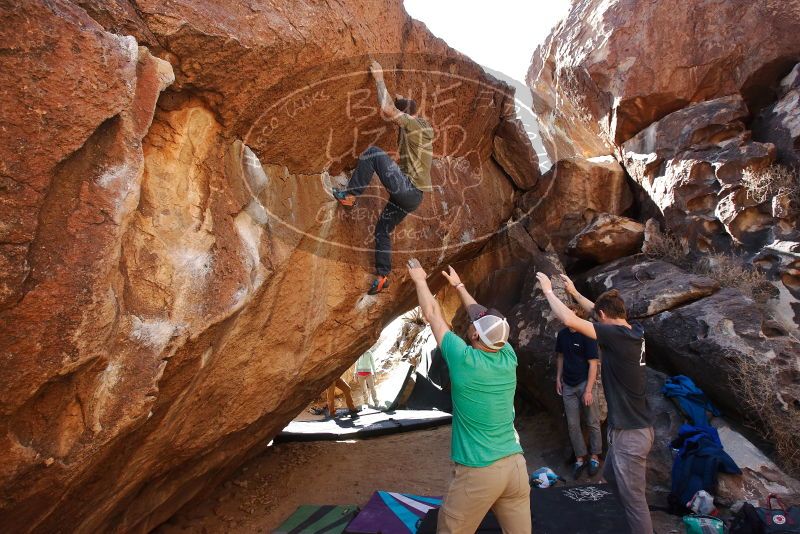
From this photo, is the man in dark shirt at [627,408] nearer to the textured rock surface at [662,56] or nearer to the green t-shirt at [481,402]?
the green t-shirt at [481,402]

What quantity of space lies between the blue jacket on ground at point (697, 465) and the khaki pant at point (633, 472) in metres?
1.42

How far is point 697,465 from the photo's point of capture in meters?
4.31

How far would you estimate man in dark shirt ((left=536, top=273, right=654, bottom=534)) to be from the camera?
3070 mm

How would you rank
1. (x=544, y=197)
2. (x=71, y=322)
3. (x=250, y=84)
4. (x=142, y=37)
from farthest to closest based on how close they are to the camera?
(x=544, y=197) → (x=250, y=84) → (x=142, y=37) → (x=71, y=322)

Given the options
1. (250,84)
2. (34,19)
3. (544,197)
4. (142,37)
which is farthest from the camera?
(544,197)

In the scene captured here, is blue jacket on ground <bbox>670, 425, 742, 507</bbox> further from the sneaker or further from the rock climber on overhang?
the rock climber on overhang

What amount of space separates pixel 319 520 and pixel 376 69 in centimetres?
385

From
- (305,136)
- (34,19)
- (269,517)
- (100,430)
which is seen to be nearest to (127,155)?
(34,19)

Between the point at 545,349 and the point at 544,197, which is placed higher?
the point at 544,197

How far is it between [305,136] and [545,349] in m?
3.97

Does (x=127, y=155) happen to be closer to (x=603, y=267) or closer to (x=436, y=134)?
(x=436, y=134)

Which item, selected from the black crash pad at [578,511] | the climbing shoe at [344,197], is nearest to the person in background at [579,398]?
the black crash pad at [578,511]

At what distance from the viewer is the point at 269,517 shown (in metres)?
4.81

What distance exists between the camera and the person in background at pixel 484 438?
2.43 metres
